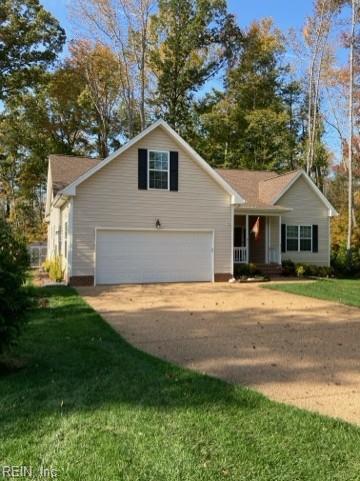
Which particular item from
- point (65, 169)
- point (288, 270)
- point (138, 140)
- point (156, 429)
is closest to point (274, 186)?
point (288, 270)

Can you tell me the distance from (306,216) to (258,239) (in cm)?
271

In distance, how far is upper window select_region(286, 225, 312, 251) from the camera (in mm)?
21234

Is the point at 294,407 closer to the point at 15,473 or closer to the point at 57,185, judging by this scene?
the point at 15,473

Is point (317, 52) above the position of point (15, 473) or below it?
above

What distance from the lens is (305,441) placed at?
3.62m

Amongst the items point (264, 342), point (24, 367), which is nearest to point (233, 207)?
point (264, 342)

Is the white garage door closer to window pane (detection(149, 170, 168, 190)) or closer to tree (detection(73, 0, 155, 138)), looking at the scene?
window pane (detection(149, 170, 168, 190))

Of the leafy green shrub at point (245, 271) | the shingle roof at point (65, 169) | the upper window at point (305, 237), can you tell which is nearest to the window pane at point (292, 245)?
the upper window at point (305, 237)

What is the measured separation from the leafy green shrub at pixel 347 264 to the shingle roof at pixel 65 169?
12824 millimetres

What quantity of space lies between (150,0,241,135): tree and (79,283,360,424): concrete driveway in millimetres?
22617

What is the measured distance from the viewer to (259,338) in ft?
25.0

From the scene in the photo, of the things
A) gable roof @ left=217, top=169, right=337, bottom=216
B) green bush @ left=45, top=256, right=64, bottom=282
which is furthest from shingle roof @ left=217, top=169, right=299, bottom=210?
green bush @ left=45, top=256, right=64, bottom=282

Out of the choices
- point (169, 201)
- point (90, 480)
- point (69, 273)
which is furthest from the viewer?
point (169, 201)

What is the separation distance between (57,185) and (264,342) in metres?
13.4
